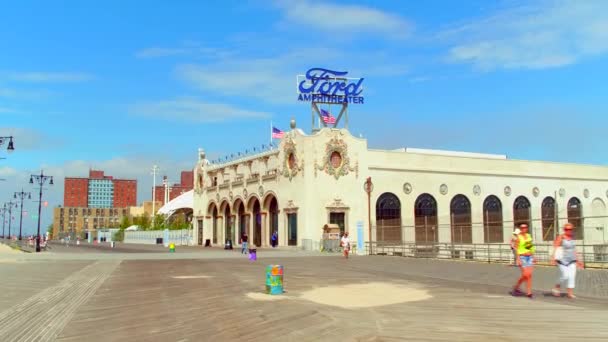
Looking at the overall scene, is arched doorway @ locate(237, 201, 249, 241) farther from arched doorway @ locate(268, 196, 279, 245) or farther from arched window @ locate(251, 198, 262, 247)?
arched doorway @ locate(268, 196, 279, 245)

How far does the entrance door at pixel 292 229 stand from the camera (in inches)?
2199

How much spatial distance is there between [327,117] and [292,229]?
11824 mm

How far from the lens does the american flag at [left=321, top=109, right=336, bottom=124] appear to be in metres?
57.3

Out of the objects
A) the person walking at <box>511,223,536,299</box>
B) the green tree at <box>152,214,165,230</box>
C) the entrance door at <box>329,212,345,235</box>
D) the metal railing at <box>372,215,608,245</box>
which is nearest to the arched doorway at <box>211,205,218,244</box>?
the entrance door at <box>329,212,345,235</box>

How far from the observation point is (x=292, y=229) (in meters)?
56.8

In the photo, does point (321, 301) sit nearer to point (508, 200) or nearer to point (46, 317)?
point (46, 317)

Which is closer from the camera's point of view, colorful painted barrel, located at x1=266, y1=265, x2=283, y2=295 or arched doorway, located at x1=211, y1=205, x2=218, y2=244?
colorful painted barrel, located at x1=266, y1=265, x2=283, y2=295

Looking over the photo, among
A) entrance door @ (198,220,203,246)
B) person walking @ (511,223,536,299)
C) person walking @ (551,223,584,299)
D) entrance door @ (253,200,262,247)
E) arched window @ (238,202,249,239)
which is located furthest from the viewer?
entrance door @ (198,220,203,246)

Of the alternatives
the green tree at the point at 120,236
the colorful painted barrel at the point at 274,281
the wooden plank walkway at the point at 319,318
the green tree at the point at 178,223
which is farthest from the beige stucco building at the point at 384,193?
the green tree at the point at 120,236

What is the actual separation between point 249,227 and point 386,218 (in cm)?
1602

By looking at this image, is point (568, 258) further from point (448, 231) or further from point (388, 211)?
point (388, 211)

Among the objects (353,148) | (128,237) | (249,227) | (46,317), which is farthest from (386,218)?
(128,237)

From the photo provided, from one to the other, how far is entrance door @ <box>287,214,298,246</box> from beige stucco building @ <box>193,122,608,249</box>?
0.33 feet

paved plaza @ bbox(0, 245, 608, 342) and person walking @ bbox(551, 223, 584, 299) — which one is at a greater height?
person walking @ bbox(551, 223, 584, 299)
